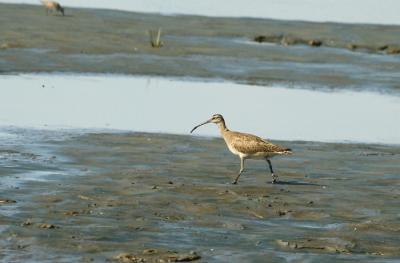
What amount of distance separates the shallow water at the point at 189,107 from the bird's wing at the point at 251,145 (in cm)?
519

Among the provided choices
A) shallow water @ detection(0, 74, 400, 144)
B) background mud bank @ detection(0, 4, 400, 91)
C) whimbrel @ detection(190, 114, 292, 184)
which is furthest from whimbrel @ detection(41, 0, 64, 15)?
whimbrel @ detection(190, 114, 292, 184)

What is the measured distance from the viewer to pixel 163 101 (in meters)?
28.1

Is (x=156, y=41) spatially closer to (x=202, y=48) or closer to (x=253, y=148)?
(x=202, y=48)

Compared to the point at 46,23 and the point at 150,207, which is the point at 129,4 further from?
the point at 150,207

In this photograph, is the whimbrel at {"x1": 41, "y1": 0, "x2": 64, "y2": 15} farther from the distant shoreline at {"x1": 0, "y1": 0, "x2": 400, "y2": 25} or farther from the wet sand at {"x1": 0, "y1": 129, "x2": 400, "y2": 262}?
the wet sand at {"x1": 0, "y1": 129, "x2": 400, "y2": 262}

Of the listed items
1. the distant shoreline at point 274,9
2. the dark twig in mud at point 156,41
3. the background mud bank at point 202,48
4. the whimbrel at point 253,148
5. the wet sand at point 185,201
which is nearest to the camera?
the wet sand at point 185,201

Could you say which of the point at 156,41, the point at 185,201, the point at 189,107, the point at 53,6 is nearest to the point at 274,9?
the point at 53,6

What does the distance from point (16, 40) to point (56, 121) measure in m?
13.5

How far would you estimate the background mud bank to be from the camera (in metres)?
34.0

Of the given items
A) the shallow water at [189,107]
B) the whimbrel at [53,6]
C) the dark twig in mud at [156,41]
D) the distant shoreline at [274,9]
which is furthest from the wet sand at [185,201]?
the distant shoreline at [274,9]

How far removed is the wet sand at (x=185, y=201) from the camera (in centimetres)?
1338

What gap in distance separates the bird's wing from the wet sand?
0.49m

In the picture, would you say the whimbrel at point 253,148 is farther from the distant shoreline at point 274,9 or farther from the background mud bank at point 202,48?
the distant shoreline at point 274,9

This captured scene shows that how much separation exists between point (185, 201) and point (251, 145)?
2211mm
